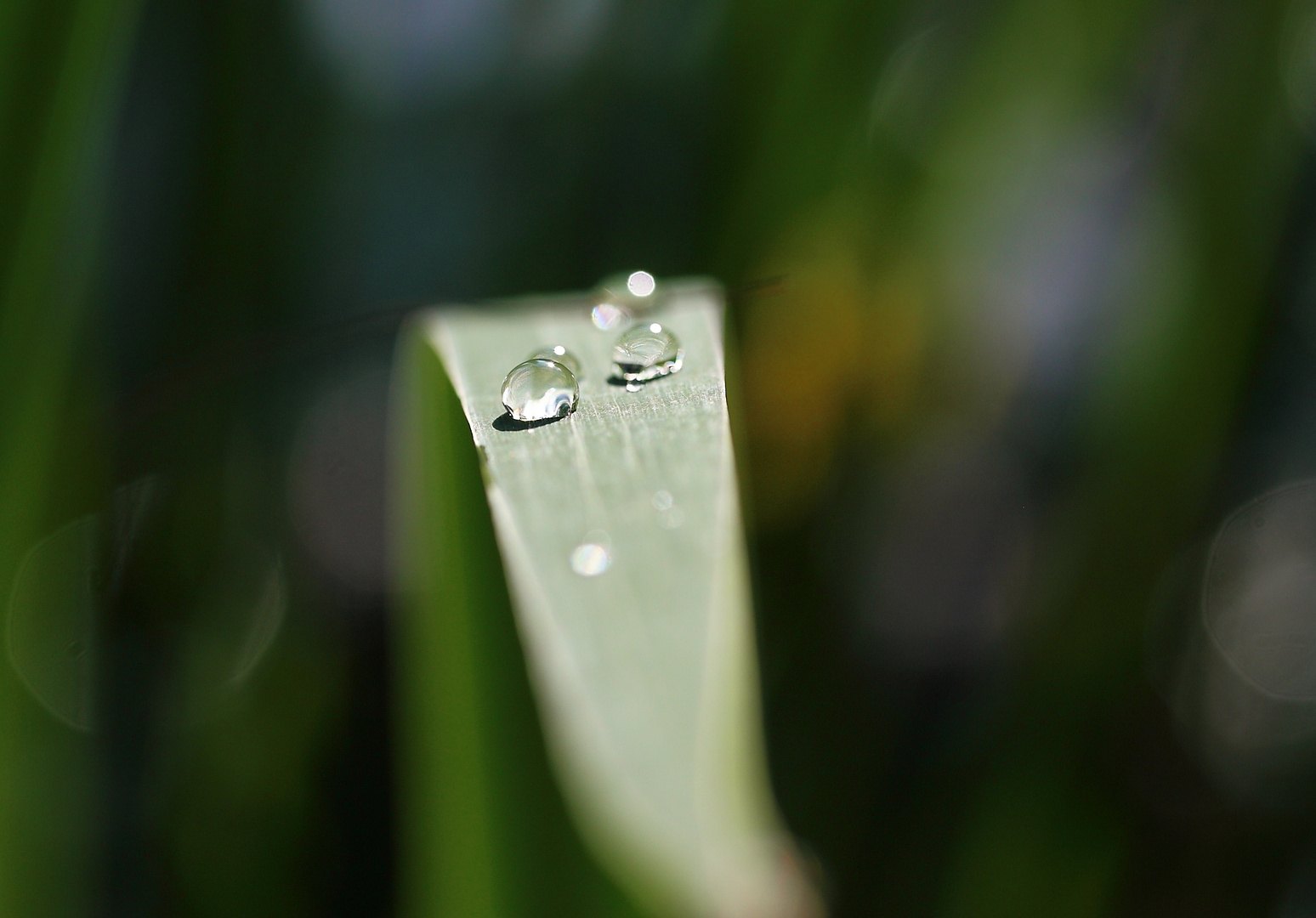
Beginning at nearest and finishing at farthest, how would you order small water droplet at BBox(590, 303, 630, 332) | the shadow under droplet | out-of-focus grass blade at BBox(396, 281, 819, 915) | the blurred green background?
out-of-focus grass blade at BBox(396, 281, 819, 915) → the shadow under droplet → small water droplet at BBox(590, 303, 630, 332) → the blurred green background

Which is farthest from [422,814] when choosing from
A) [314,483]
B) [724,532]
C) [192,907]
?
[314,483]

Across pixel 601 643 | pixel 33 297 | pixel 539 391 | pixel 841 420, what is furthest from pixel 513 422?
pixel 841 420

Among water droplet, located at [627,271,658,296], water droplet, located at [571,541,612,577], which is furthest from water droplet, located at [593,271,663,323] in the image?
water droplet, located at [571,541,612,577]

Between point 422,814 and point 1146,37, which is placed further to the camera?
point 1146,37

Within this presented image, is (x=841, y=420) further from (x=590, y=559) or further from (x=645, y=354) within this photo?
(x=590, y=559)

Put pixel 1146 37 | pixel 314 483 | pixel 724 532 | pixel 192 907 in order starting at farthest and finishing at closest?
1. pixel 314 483
2. pixel 1146 37
3. pixel 192 907
4. pixel 724 532

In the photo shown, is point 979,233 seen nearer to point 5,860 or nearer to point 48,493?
point 48,493

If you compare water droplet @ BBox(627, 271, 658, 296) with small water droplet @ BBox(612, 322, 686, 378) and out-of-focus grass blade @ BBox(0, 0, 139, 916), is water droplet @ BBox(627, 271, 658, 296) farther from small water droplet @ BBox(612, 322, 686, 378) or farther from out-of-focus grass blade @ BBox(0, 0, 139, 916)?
out-of-focus grass blade @ BBox(0, 0, 139, 916)
